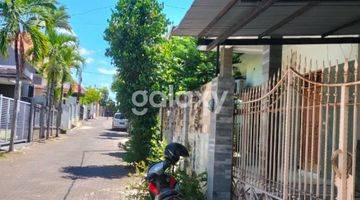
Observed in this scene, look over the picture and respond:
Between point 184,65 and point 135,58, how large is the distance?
1987mm

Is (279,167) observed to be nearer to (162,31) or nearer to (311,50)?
(311,50)

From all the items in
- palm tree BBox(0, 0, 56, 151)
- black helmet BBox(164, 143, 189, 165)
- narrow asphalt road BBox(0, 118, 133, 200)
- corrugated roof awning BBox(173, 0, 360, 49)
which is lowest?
narrow asphalt road BBox(0, 118, 133, 200)

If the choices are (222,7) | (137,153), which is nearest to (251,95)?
(222,7)

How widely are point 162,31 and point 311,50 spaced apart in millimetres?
8419

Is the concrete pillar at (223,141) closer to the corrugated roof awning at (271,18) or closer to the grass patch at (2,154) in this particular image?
the corrugated roof awning at (271,18)

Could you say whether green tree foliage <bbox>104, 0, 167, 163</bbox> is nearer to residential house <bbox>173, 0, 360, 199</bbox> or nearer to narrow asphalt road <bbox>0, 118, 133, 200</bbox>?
narrow asphalt road <bbox>0, 118, 133, 200</bbox>

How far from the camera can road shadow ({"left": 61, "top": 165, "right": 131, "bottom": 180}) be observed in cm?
1393

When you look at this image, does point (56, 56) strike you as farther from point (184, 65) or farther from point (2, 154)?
point (184, 65)

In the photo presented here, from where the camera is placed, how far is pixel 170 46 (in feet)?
56.7

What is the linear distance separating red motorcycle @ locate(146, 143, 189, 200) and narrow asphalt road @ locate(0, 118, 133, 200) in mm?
3650

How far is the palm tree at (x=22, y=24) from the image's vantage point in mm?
17500

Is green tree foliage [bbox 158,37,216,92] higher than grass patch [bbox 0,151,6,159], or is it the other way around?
green tree foliage [bbox 158,37,216,92]

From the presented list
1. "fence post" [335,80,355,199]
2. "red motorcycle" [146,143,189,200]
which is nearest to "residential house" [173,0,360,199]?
"fence post" [335,80,355,199]

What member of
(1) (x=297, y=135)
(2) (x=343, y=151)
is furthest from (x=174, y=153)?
(2) (x=343, y=151)
